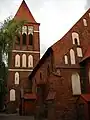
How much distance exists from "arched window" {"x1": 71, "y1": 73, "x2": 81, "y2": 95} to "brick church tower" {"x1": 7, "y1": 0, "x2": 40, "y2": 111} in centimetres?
1267

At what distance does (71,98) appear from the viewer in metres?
15.6

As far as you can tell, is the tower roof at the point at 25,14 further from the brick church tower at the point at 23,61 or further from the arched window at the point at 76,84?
the arched window at the point at 76,84

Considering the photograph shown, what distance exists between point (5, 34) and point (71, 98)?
719cm

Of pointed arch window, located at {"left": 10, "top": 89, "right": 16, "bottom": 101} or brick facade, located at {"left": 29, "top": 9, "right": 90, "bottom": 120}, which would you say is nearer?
brick facade, located at {"left": 29, "top": 9, "right": 90, "bottom": 120}

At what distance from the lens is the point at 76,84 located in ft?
53.4

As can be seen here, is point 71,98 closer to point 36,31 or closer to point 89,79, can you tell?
point 89,79

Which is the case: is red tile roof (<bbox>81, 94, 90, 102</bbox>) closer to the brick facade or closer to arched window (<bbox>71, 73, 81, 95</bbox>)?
the brick facade

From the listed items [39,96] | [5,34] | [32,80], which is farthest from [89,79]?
[32,80]

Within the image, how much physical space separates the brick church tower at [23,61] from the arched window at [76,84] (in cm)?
1267

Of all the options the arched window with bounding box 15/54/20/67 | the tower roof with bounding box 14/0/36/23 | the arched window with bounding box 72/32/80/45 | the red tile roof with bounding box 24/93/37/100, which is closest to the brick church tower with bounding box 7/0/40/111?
the arched window with bounding box 15/54/20/67

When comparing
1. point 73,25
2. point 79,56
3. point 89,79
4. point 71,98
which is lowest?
point 71,98

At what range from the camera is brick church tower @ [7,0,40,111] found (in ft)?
93.2

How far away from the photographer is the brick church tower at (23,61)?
28422 millimetres

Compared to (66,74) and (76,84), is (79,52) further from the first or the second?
(76,84)
